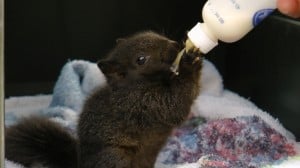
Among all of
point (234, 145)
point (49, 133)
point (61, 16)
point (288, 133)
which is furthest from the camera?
point (61, 16)

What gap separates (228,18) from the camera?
3.30 feet

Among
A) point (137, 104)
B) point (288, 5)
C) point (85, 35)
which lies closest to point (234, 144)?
point (137, 104)

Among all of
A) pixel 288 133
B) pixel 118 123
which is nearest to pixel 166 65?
pixel 118 123

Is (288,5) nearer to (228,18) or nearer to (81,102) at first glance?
(228,18)

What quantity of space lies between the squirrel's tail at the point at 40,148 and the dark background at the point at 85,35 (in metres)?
0.70

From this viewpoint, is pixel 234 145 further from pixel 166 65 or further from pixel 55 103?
pixel 55 103

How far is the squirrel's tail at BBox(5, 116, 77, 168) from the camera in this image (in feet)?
3.99

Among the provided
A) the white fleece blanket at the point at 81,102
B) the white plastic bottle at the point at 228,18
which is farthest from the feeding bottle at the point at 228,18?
the white fleece blanket at the point at 81,102

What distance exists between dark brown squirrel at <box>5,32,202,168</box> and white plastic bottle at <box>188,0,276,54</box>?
0.22 feet

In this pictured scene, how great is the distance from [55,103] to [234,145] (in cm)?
65

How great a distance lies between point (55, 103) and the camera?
5.60ft

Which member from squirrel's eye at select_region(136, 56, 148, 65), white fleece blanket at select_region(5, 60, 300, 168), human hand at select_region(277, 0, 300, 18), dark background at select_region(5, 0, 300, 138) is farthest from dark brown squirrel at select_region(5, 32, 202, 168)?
dark background at select_region(5, 0, 300, 138)

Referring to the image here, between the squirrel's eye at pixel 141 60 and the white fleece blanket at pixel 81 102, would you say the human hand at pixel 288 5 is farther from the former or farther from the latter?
the white fleece blanket at pixel 81 102

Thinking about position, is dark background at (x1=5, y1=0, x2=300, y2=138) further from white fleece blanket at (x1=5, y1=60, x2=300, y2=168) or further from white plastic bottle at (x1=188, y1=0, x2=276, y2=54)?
white plastic bottle at (x1=188, y1=0, x2=276, y2=54)
